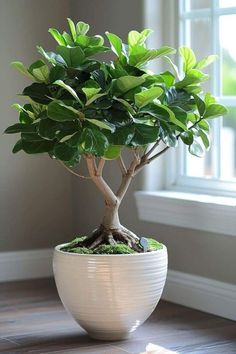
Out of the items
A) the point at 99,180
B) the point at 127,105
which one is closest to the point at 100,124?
the point at 127,105

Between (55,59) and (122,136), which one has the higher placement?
(55,59)

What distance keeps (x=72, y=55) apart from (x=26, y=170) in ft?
5.84

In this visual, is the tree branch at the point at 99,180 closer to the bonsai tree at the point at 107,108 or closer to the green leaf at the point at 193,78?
the bonsai tree at the point at 107,108

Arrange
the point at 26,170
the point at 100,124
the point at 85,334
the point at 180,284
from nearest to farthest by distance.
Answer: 1. the point at 100,124
2. the point at 85,334
3. the point at 180,284
4. the point at 26,170

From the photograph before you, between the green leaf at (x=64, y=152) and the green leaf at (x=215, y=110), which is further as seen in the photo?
the green leaf at (x=215, y=110)

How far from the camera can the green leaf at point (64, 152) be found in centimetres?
348

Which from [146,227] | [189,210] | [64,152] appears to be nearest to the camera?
[64,152]

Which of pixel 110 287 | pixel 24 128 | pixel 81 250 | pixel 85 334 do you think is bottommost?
pixel 85 334

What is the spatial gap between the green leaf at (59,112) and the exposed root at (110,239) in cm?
62

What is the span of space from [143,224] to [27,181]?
864mm

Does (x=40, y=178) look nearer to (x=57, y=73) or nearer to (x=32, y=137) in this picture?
(x=32, y=137)

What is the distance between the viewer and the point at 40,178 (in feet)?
17.4

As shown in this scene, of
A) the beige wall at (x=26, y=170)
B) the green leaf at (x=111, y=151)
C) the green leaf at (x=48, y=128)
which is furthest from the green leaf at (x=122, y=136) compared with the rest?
the beige wall at (x=26, y=170)

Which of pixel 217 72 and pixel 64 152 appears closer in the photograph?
pixel 64 152
